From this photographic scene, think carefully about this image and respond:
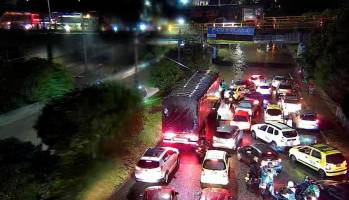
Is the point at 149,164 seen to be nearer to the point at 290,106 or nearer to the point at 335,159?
the point at 335,159

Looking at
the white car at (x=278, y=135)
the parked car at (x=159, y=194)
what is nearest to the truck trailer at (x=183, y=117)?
the white car at (x=278, y=135)

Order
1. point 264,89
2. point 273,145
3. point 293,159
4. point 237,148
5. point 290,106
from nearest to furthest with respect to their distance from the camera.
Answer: point 293,159 < point 237,148 < point 273,145 < point 290,106 < point 264,89

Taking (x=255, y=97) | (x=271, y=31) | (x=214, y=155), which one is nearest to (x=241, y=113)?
(x=255, y=97)

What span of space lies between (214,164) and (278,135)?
7276 mm

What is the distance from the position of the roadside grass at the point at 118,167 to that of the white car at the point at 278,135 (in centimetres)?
700

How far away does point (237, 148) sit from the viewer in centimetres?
2427

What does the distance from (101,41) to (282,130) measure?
1248 cm

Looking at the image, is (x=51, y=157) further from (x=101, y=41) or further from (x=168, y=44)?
(x=168, y=44)

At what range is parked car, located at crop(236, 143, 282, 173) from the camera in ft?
68.3

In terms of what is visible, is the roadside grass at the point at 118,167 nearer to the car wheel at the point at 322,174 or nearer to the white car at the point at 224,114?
the white car at the point at 224,114

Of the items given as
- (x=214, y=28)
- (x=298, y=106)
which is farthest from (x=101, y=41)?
(x=214, y=28)

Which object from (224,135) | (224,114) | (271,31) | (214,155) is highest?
(271,31)

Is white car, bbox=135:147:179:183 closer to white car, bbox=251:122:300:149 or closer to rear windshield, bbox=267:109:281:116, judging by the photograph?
white car, bbox=251:122:300:149

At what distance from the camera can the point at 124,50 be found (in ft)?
66.6
